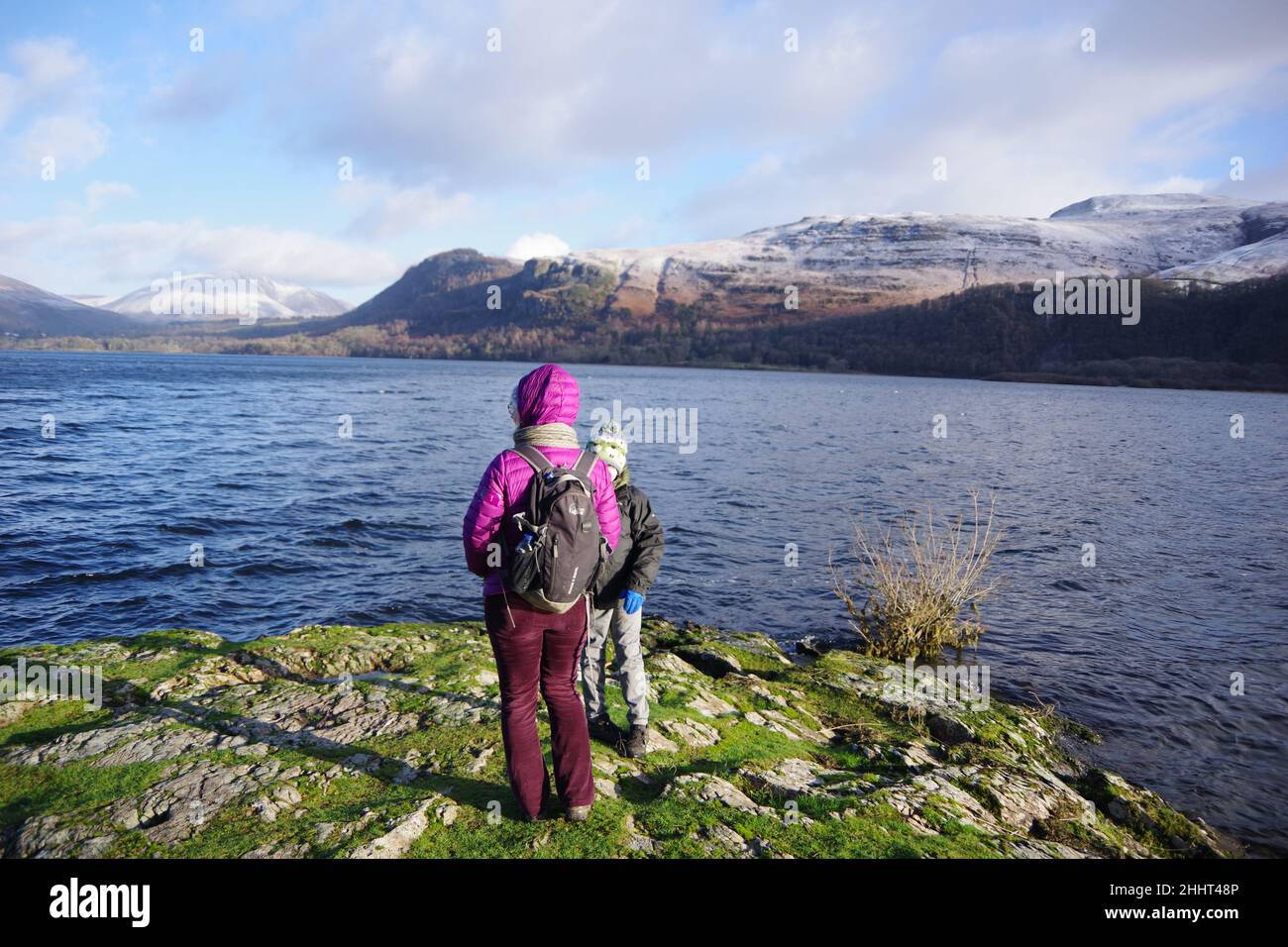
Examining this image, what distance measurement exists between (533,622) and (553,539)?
70cm

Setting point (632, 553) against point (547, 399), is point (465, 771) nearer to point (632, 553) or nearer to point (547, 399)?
point (632, 553)

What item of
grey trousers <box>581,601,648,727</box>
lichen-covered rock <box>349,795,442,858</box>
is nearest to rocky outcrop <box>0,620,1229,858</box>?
lichen-covered rock <box>349,795,442,858</box>

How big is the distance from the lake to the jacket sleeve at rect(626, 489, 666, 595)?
7597mm

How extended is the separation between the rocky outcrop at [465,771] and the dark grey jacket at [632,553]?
163 centimetres

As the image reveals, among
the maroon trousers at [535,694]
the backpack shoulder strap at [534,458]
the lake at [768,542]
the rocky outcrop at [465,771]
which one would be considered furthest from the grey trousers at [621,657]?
the lake at [768,542]

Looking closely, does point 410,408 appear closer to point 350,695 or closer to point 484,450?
point 484,450

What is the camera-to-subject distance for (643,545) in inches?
244

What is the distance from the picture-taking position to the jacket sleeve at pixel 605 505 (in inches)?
196

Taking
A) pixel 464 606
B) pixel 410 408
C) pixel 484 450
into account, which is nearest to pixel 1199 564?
pixel 464 606

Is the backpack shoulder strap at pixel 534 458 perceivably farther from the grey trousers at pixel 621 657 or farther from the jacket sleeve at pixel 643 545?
the grey trousers at pixel 621 657

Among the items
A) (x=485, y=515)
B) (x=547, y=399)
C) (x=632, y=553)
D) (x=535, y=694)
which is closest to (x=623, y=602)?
(x=632, y=553)

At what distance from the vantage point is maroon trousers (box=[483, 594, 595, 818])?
4754mm

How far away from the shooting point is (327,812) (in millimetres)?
5043

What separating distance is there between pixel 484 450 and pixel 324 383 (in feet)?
236
